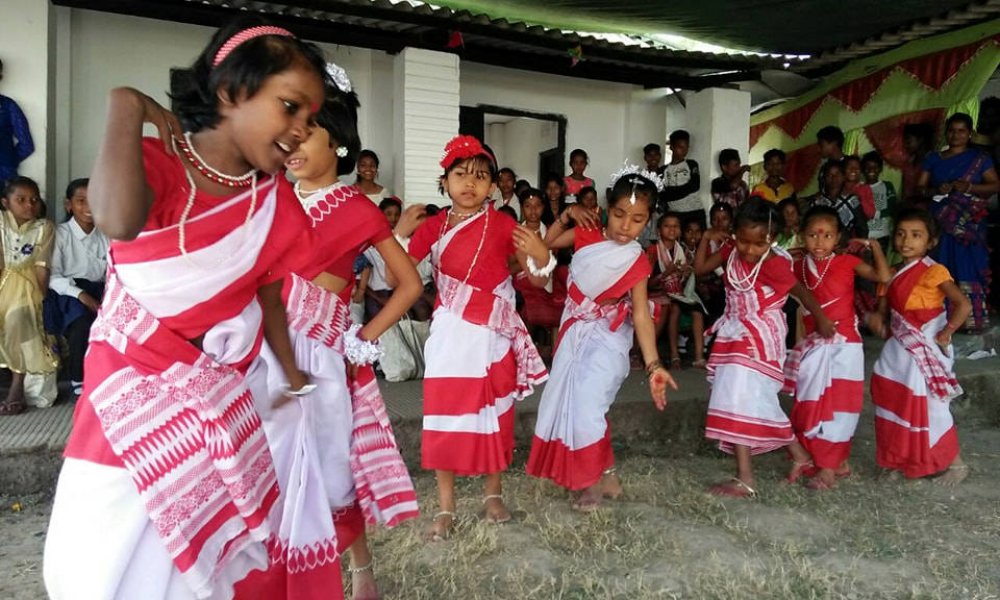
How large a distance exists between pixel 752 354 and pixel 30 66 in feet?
16.8

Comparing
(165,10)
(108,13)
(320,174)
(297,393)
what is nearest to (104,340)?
(297,393)

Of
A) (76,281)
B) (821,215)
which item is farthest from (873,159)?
(76,281)

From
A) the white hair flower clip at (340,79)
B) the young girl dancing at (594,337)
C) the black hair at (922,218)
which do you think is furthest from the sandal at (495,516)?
the black hair at (922,218)

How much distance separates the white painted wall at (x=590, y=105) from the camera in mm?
7883

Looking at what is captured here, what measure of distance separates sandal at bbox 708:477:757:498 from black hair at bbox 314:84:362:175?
2.63 m

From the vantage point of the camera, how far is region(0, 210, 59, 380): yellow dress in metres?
4.31

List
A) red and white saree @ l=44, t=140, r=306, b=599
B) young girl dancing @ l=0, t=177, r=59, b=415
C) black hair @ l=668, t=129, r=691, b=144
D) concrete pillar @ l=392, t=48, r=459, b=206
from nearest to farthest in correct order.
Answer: red and white saree @ l=44, t=140, r=306, b=599 → young girl dancing @ l=0, t=177, r=59, b=415 → concrete pillar @ l=392, t=48, r=459, b=206 → black hair @ l=668, t=129, r=691, b=144

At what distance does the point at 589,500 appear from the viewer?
3.60 meters

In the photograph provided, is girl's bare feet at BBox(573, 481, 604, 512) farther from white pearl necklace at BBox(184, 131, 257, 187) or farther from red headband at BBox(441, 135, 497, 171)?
white pearl necklace at BBox(184, 131, 257, 187)

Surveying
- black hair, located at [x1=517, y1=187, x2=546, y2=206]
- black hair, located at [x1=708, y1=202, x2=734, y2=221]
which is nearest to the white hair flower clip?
black hair, located at [x1=517, y1=187, x2=546, y2=206]

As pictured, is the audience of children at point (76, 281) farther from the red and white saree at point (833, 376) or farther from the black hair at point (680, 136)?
the black hair at point (680, 136)

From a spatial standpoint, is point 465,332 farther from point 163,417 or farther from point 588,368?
point 163,417

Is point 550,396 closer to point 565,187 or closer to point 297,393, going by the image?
point 297,393

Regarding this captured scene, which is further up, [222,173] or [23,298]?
[222,173]
